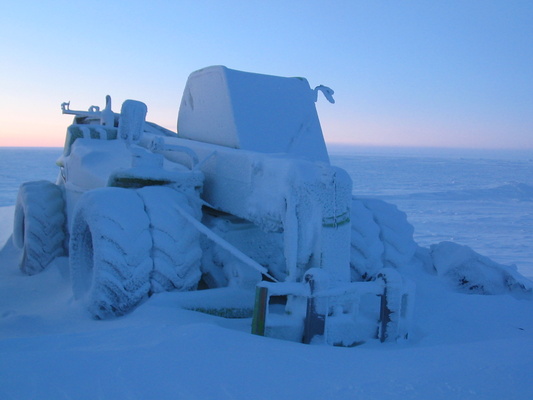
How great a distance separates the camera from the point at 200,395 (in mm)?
1491

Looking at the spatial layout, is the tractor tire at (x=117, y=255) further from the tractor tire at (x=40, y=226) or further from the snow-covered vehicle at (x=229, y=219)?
the tractor tire at (x=40, y=226)

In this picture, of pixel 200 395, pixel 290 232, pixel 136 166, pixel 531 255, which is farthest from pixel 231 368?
pixel 531 255

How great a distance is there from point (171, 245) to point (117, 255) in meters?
0.31

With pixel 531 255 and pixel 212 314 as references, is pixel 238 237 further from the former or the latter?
pixel 531 255

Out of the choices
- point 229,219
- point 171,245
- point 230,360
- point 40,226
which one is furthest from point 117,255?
point 40,226

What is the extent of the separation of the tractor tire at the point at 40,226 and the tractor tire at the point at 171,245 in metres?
1.69

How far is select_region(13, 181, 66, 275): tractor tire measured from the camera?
4238 mm

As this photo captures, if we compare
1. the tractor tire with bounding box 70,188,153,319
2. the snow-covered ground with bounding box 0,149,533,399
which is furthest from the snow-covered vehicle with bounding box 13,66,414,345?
the snow-covered ground with bounding box 0,149,533,399

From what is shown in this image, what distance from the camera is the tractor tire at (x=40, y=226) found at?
4238 millimetres

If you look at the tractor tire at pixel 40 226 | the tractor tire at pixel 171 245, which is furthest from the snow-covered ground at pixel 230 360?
the tractor tire at pixel 40 226

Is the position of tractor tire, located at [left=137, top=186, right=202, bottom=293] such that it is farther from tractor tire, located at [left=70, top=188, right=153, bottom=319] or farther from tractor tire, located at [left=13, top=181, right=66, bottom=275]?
tractor tire, located at [left=13, top=181, right=66, bottom=275]

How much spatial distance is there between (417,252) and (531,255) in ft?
12.5

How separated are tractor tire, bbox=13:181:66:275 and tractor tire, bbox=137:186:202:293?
169cm

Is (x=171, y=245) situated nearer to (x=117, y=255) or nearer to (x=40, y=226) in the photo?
(x=117, y=255)
